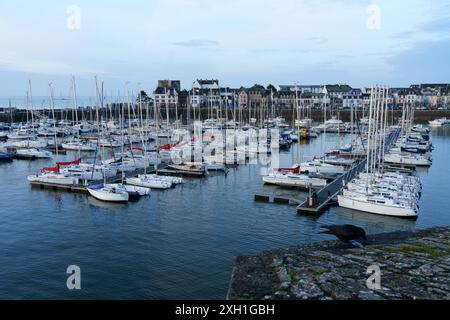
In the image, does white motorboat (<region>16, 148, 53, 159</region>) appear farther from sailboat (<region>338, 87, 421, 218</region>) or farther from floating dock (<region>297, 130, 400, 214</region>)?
sailboat (<region>338, 87, 421, 218</region>)

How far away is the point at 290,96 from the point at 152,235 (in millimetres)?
137070

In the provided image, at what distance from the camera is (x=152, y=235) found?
2722 cm

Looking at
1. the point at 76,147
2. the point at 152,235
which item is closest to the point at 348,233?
the point at 152,235

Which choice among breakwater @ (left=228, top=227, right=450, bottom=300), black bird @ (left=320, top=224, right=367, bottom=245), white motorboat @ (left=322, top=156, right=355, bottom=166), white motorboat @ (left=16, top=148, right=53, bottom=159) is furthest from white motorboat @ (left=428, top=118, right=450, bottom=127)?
black bird @ (left=320, top=224, right=367, bottom=245)

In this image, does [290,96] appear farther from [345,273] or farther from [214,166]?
[345,273]

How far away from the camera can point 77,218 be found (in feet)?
102

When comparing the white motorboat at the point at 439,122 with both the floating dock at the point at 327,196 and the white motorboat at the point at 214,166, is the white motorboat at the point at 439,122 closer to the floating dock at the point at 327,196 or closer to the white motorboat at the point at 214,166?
the floating dock at the point at 327,196

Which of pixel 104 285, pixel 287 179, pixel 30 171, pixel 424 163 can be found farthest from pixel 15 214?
pixel 424 163

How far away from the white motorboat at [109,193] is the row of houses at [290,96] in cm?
10666

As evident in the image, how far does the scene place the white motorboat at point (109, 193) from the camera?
34.5 metres

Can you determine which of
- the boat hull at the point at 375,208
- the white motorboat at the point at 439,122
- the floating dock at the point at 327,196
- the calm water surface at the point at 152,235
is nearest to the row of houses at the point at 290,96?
the white motorboat at the point at 439,122

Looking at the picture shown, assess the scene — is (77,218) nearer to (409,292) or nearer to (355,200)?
(355,200)

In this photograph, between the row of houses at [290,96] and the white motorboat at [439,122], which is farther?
the row of houses at [290,96]

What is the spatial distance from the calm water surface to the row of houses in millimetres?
107176
